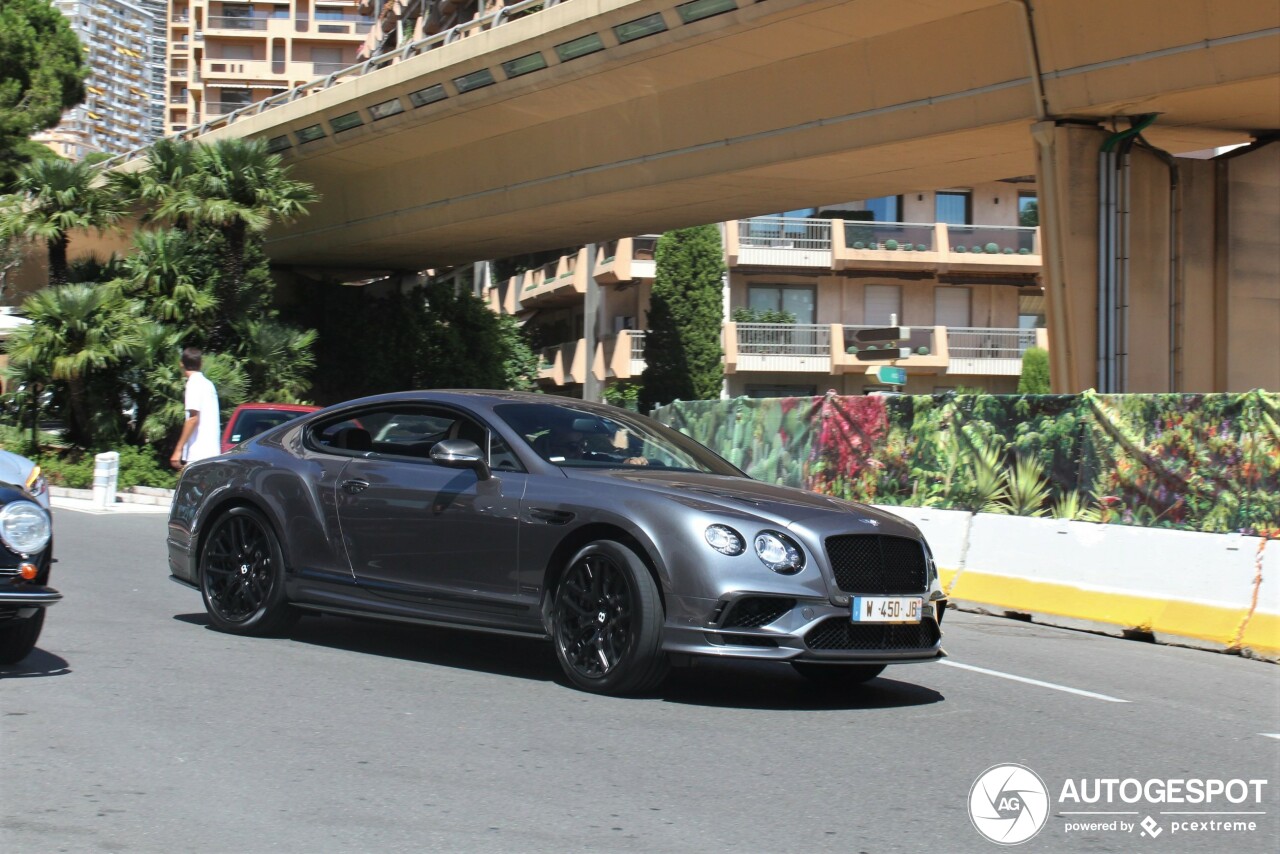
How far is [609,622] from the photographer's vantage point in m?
6.81

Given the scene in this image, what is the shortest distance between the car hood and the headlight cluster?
98 millimetres

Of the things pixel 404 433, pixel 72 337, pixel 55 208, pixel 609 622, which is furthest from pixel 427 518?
pixel 55 208

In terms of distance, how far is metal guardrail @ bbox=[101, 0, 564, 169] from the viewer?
2612 centimetres

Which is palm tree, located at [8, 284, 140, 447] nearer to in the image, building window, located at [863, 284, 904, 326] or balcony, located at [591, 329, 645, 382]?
balcony, located at [591, 329, 645, 382]

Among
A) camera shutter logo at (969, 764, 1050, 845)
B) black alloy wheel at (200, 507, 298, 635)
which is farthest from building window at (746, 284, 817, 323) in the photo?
camera shutter logo at (969, 764, 1050, 845)

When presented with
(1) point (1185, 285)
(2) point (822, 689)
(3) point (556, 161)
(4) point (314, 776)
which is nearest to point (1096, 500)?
(2) point (822, 689)

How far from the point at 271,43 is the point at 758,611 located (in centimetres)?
10514

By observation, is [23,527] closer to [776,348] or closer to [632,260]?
[776,348]

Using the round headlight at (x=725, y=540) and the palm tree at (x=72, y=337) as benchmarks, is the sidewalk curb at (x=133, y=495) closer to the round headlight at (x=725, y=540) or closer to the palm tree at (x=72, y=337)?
the palm tree at (x=72, y=337)

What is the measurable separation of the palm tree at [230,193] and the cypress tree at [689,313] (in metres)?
16.8

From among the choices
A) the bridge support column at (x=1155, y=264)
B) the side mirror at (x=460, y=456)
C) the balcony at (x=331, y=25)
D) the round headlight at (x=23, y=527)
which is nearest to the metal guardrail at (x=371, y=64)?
the bridge support column at (x=1155, y=264)

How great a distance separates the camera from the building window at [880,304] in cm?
4819

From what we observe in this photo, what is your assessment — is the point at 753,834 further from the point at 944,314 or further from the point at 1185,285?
the point at 944,314

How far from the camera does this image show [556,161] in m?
28.9
